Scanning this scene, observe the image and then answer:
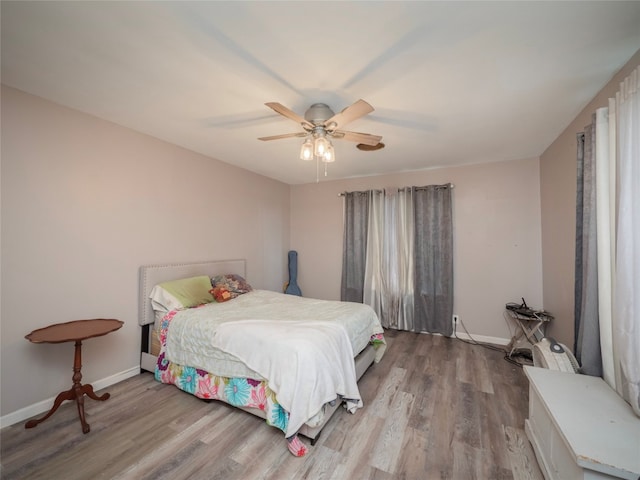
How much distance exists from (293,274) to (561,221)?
A: 378 cm

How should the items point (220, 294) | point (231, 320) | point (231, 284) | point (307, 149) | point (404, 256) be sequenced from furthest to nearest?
point (404, 256), point (231, 284), point (220, 294), point (231, 320), point (307, 149)

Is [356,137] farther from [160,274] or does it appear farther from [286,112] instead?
[160,274]

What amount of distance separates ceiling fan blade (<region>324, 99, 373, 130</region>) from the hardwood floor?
2231mm

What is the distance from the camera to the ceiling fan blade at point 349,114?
162 cm

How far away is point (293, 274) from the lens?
15.8 ft

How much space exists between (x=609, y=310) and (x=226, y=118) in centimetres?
319

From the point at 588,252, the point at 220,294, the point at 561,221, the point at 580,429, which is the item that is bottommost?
the point at 580,429

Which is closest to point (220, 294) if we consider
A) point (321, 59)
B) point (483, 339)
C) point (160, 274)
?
point (160, 274)

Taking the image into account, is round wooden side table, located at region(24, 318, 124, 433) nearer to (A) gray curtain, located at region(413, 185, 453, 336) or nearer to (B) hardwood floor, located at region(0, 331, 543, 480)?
(B) hardwood floor, located at region(0, 331, 543, 480)

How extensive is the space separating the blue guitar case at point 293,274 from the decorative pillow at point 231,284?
1.31 metres

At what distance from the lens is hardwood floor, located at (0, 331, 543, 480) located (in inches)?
60.4

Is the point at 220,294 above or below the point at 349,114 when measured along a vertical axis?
below

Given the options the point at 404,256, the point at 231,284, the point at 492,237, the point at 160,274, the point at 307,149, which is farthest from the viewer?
the point at 404,256

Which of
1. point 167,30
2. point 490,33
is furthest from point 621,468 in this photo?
point 167,30
